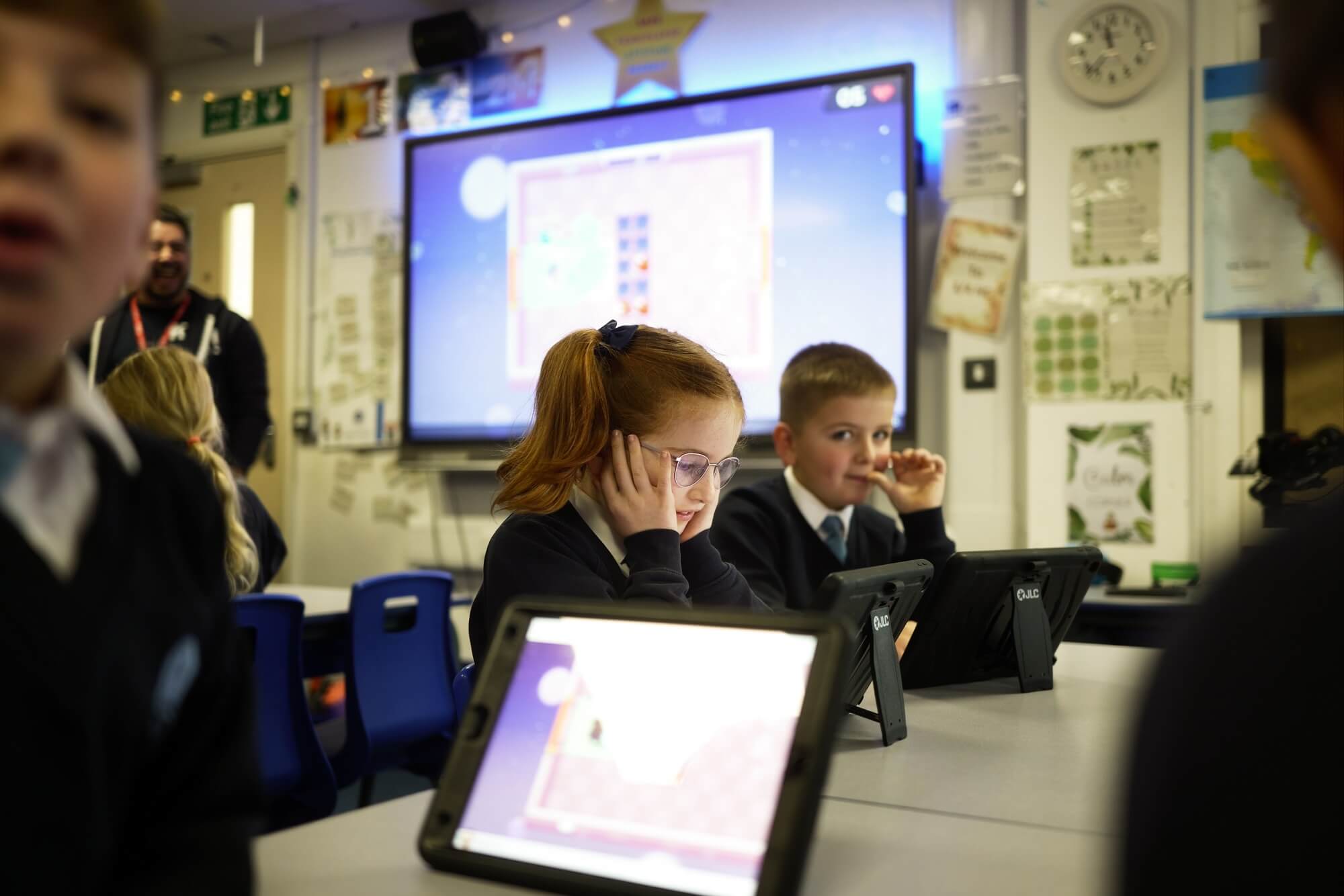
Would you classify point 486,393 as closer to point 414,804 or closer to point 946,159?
point 946,159

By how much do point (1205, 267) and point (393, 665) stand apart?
97.1 inches

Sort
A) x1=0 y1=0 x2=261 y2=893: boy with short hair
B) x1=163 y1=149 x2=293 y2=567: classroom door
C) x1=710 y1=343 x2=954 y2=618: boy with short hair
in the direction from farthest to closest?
x1=163 y1=149 x2=293 y2=567: classroom door, x1=710 y1=343 x2=954 y2=618: boy with short hair, x1=0 y1=0 x2=261 y2=893: boy with short hair

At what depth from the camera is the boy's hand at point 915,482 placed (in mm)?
2270

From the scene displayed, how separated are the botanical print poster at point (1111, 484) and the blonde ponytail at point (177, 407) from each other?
2.28 m

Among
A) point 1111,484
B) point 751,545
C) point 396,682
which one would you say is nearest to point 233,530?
point 396,682

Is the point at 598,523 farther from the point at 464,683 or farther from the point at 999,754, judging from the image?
the point at 999,754

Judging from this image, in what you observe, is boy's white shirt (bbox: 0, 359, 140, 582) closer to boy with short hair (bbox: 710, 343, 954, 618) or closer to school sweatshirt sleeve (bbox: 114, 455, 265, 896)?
school sweatshirt sleeve (bbox: 114, 455, 265, 896)

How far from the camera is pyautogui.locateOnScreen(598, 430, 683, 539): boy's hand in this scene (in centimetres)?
144

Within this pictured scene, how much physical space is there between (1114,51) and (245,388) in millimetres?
2973

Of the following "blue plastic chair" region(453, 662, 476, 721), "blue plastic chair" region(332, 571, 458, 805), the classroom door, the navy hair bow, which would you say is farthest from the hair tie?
the classroom door

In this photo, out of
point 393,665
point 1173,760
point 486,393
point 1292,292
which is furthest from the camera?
point 486,393

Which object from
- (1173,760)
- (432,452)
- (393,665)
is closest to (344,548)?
(432,452)

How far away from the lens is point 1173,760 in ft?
1.19

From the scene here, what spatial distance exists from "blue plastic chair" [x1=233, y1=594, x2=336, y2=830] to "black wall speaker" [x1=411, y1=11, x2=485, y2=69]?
2.75m
